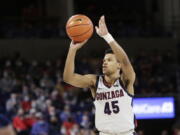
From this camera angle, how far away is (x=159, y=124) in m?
15.7

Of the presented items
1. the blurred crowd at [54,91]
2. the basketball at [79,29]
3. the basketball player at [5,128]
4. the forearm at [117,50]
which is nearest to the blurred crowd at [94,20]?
the blurred crowd at [54,91]

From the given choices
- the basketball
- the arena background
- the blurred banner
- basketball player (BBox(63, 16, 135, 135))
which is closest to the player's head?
basketball player (BBox(63, 16, 135, 135))

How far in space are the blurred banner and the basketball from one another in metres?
9.54

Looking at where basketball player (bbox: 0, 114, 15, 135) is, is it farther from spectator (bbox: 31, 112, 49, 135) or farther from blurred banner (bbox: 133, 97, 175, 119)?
blurred banner (bbox: 133, 97, 175, 119)

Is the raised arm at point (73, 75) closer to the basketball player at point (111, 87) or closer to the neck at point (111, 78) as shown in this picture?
the basketball player at point (111, 87)

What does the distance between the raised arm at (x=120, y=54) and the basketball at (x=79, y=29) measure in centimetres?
12

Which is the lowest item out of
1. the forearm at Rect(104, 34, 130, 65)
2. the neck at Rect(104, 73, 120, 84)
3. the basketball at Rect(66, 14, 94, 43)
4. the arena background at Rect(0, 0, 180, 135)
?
the arena background at Rect(0, 0, 180, 135)

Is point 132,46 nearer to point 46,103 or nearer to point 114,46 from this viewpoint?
point 46,103

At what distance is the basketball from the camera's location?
17.9 feet

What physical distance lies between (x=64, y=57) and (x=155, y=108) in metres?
5.93

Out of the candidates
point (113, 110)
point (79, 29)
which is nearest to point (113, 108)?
point (113, 110)

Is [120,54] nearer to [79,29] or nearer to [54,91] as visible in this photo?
[79,29]

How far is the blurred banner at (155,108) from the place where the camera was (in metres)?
15.0

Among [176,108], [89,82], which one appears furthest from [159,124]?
[89,82]
